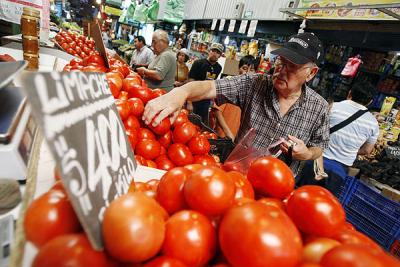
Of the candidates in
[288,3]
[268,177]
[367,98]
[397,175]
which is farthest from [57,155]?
[288,3]

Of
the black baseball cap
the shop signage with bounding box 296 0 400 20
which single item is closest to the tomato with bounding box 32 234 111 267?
the black baseball cap

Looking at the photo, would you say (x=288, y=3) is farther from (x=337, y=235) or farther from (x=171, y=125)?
(x=337, y=235)

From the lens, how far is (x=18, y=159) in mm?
920

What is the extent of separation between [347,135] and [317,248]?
3.71 m

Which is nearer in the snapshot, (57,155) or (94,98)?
(57,155)

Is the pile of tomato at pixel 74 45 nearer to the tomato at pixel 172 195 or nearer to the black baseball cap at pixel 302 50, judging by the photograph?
the black baseball cap at pixel 302 50

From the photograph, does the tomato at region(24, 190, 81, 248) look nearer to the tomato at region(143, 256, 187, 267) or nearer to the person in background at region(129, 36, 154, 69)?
the tomato at region(143, 256, 187, 267)

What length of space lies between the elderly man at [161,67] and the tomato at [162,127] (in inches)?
128

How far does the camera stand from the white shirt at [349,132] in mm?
3828

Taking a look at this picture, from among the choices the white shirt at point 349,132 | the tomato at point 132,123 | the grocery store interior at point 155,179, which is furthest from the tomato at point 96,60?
the white shirt at point 349,132

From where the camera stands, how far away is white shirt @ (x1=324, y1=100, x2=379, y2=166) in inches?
151

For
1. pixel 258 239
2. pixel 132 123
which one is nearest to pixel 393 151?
pixel 132 123

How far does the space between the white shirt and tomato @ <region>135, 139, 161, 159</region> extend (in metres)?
3.08

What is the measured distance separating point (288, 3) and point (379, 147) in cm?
480
